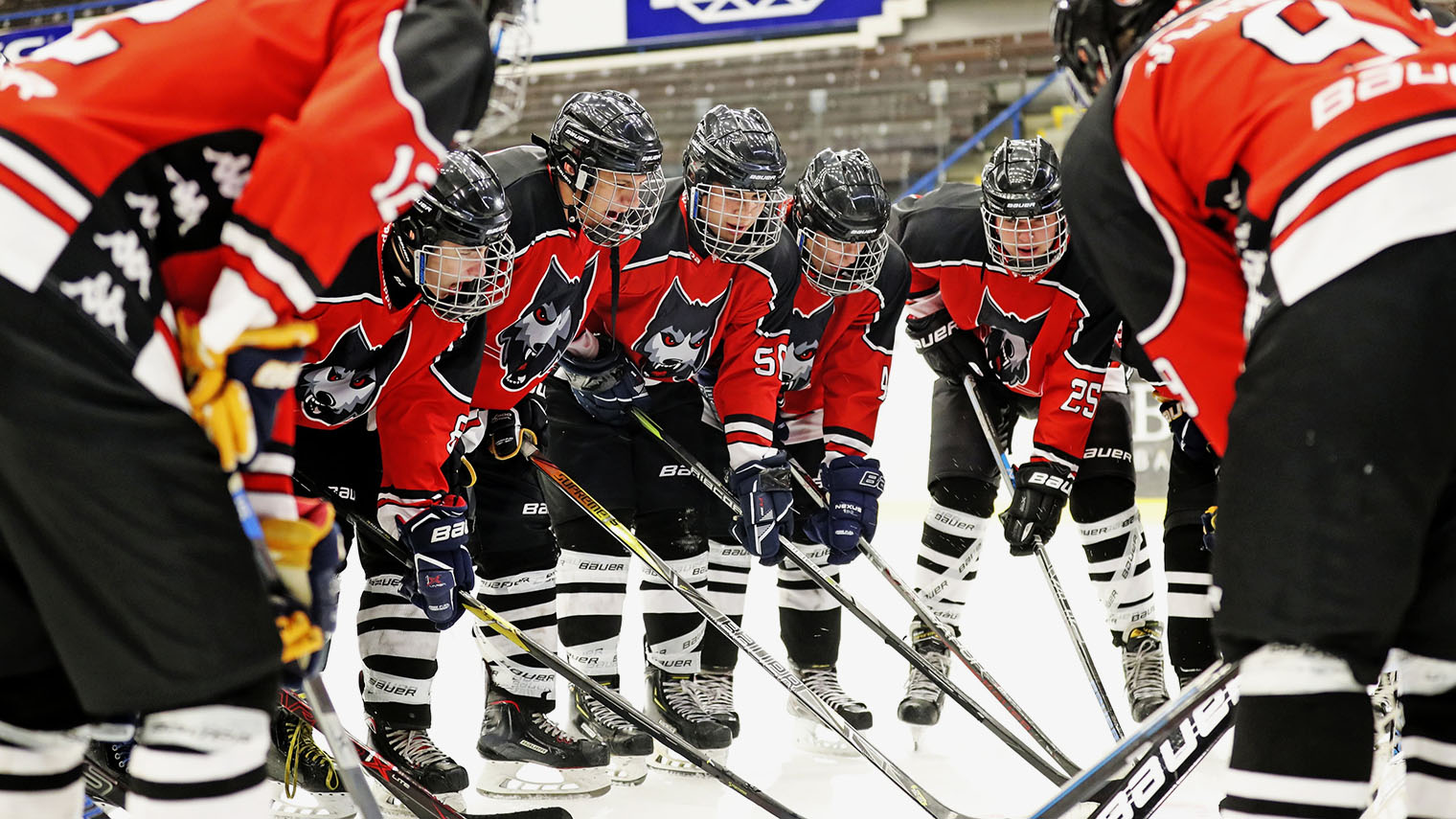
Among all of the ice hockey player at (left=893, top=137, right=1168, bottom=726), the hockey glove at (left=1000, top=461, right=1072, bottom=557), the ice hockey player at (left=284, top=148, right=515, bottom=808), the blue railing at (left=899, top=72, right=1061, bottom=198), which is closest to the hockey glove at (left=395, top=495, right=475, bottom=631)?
the ice hockey player at (left=284, top=148, right=515, bottom=808)

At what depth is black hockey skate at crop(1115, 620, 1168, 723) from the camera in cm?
289

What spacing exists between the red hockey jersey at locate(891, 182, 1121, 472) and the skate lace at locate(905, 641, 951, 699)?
1.78 feet

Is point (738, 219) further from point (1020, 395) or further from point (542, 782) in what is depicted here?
point (542, 782)

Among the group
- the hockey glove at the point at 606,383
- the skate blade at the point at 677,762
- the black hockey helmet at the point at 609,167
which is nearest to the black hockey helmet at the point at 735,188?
the black hockey helmet at the point at 609,167

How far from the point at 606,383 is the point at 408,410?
Result: 0.66 meters

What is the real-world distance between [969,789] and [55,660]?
6.08ft

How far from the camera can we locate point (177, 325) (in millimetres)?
1128

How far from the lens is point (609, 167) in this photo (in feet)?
7.86

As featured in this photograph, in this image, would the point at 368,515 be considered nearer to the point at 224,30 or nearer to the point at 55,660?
the point at 55,660

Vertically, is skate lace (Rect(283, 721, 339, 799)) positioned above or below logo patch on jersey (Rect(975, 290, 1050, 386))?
below

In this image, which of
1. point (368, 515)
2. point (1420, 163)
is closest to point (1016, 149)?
point (368, 515)

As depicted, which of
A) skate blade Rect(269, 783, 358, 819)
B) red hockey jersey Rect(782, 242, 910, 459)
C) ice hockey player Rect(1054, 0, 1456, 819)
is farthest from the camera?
red hockey jersey Rect(782, 242, 910, 459)

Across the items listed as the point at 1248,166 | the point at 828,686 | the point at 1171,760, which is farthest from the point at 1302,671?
the point at 828,686

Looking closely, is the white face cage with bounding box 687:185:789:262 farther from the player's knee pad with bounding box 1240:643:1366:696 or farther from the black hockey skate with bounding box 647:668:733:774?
the player's knee pad with bounding box 1240:643:1366:696
